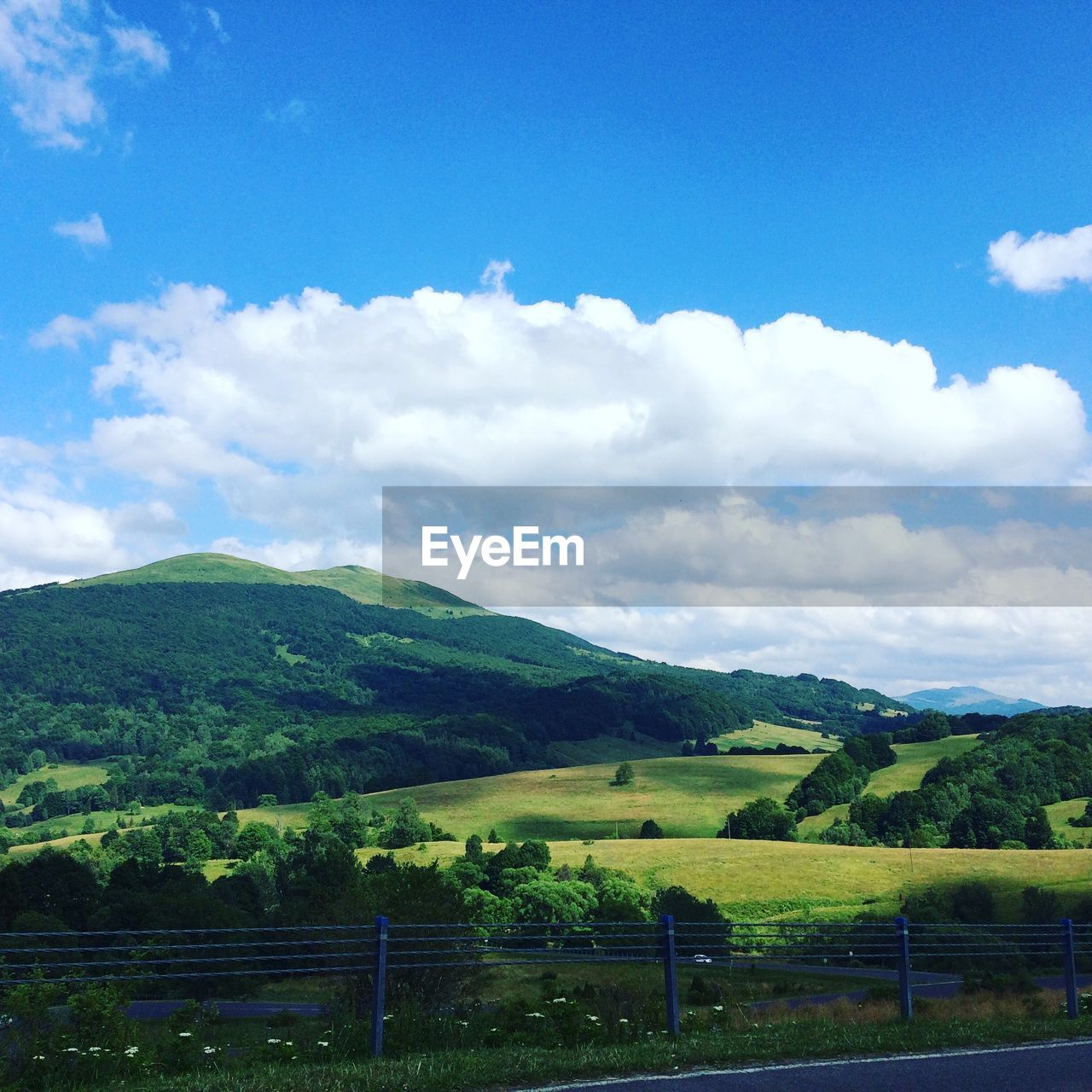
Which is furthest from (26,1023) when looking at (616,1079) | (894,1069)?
(894,1069)

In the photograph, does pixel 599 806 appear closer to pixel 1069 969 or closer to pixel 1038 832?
pixel 1038 832

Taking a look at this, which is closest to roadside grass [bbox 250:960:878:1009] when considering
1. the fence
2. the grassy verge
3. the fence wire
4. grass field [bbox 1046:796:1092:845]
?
the fence wire

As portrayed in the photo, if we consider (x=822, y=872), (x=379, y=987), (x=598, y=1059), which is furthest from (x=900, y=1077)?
(x=822, y=872)

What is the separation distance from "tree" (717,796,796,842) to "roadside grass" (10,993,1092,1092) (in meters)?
140

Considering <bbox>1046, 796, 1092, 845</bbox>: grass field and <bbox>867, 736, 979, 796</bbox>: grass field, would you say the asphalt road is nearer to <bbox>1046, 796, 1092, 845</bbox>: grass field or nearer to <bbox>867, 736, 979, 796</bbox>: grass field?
<bbox>1046, 796, 1092, 845</bbox>: grass field

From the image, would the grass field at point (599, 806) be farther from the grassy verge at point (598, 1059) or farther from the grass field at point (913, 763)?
the grassy verge at point (598, 1059)

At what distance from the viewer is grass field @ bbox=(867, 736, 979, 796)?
166 meters

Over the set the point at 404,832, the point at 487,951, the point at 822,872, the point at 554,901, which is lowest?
the point at 554,901

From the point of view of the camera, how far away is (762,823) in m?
156

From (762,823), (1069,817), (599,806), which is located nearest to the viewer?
(1069,817)

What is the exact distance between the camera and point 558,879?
11388 centimetres

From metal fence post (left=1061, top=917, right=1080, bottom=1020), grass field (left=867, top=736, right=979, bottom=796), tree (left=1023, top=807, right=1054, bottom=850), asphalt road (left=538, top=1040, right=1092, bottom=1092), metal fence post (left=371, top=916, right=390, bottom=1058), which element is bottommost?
tree (left=1023, top=807, right=1054, bottom=850)

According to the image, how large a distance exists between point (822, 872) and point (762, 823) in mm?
42200

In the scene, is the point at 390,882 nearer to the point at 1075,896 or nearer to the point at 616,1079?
the point at 616,1079
